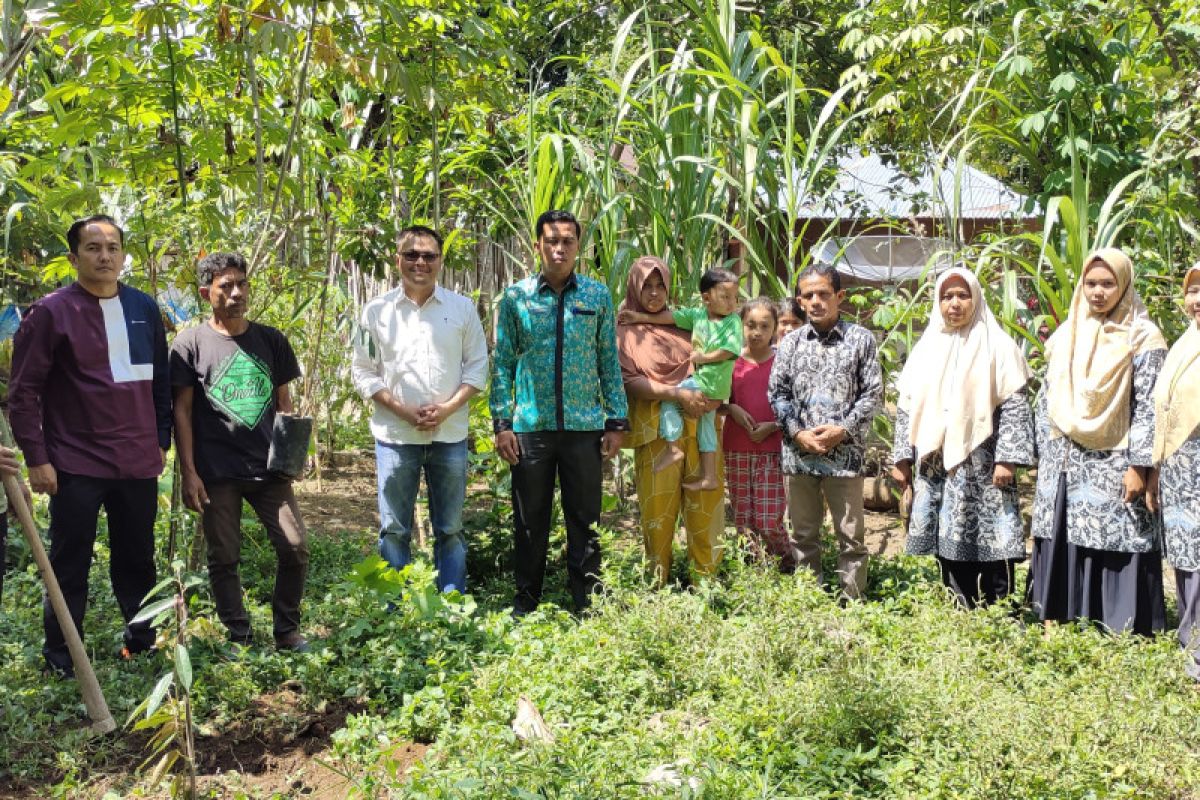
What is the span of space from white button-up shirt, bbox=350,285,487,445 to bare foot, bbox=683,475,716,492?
938 millimetres

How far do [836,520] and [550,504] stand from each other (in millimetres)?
1154

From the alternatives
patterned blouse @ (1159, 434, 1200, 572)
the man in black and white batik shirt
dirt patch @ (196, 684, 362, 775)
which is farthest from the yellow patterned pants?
patterned blouse @ (1159, 434, 1200, 572)

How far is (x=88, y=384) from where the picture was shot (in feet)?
11.5

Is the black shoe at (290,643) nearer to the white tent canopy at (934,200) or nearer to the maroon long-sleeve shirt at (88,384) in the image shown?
the maroon long-sleeve shirt at (88,384)

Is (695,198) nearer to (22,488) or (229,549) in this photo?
(229,549)

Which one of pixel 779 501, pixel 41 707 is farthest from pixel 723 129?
pixel 41 707

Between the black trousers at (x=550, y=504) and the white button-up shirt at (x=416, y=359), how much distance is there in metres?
0.32

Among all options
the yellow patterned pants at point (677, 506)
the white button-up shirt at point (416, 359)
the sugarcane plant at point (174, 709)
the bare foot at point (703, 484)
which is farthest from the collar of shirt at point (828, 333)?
the sugarcane plant at point (174, 709)

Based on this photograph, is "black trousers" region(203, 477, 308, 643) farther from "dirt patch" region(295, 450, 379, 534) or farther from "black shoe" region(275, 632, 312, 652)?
"dirt patch" region(295, 450, 379, 534)

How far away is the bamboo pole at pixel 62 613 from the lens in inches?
116

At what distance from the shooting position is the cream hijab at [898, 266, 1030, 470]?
400 centimetres

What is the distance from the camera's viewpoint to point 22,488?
3119 mm

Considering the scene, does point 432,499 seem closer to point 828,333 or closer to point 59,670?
point 59,670

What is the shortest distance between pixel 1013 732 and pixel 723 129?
124 inches
